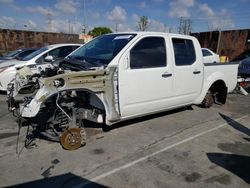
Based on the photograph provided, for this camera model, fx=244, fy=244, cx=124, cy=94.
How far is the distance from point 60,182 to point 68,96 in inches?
62.9

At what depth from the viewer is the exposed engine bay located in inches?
145

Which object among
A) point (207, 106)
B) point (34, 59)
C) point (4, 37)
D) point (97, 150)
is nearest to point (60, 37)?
point (4, 37)

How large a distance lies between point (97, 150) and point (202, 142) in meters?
1.93

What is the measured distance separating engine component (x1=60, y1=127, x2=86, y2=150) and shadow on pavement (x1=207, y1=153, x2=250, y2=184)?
7.03 feet

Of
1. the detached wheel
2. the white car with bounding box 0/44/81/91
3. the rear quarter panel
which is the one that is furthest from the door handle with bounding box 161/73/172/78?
the white car with bounding box 0/44/81/91

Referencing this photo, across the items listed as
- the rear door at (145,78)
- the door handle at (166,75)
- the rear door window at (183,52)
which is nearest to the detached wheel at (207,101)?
the rear door window at (183,52)

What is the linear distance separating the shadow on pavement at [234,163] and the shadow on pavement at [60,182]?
1861 millimetres

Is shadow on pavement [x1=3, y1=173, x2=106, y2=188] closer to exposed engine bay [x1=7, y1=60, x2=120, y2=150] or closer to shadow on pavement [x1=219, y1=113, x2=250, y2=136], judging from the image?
exposed engine bay [x1=7, y1=60, x2=120, y2=150]

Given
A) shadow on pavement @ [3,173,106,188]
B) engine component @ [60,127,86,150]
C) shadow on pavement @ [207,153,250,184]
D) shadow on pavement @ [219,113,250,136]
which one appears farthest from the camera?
shadow on pavement @ [219,113,250,136]

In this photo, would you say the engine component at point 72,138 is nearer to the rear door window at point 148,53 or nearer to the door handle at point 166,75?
the rear door window at point 148,53

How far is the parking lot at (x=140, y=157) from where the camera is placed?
323 cm

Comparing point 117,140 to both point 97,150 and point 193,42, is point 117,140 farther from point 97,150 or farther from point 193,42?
point 193,42

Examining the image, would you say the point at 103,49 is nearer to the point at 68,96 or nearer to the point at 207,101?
the point at 68,96

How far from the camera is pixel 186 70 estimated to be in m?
5.40
